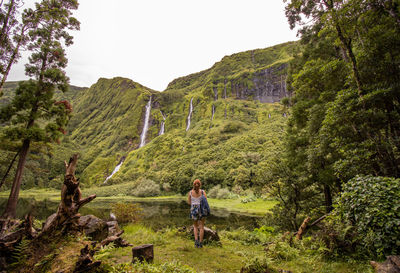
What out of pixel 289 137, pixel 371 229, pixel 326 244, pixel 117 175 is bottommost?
pixel 117 175

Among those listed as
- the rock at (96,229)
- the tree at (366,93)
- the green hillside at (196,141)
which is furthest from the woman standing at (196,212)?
the green hillside at (196,141)

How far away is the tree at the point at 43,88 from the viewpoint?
46.3 feet

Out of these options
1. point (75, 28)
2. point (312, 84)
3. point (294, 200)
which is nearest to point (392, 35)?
point (312, 84)

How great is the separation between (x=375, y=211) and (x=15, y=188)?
18603 millimetres

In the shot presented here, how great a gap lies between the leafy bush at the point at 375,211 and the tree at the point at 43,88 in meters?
18.2

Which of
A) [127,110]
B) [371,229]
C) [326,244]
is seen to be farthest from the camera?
[127,110]

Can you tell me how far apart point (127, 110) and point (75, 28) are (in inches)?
7661

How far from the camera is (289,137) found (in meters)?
16.6

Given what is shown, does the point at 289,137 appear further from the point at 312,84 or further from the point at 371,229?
the point at 371,229

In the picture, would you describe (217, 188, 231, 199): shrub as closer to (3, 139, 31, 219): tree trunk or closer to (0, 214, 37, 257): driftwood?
(3, 139, 31, 219): tree trunk

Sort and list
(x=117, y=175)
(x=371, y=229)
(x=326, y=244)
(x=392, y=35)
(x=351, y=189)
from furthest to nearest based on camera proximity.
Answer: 1. (x=117, y=175)
2. (x=392, y=35)
3. (x=326, y=244)
4. (x=351, y=189)
5. (x=371, y=229)

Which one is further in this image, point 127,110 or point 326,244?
point 127,110

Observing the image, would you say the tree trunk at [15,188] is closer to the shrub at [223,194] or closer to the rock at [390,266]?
the rock at [390,266]

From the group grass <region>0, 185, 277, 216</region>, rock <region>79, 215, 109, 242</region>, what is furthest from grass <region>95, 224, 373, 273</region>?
grass <region>0, 185, 277, 216</region>
